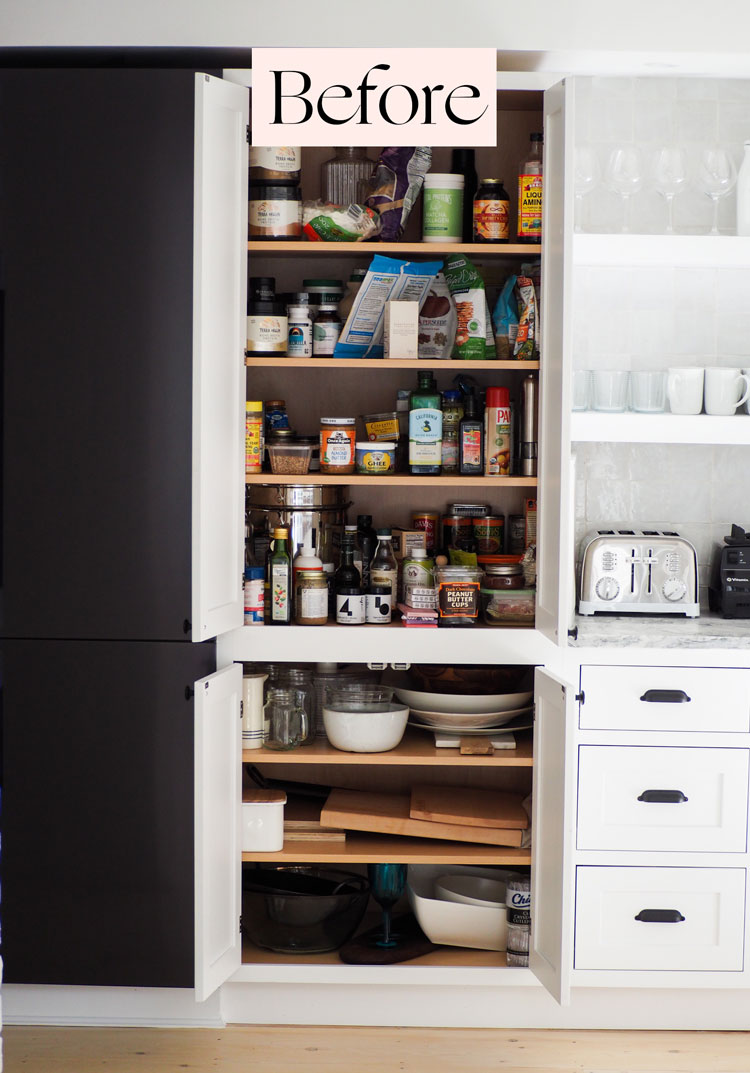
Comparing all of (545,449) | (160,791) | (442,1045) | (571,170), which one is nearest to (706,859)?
(442,1045)

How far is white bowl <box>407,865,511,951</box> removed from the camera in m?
2.57

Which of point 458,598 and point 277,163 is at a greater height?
A: point 277,163

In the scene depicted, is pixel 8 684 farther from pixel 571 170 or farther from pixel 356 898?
pixel 571 170

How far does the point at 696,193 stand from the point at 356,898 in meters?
2.06

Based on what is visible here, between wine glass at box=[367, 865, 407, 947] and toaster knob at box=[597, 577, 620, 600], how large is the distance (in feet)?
2.86

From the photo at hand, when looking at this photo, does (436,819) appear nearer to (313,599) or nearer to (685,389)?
(313,599)

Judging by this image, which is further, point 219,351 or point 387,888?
point 387,888

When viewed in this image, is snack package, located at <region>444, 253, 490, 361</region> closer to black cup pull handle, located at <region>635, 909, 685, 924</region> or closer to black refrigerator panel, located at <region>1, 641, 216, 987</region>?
black refrigerator panel, located at <region>1, 641, 216, 987</region>

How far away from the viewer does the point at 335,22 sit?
239 cm

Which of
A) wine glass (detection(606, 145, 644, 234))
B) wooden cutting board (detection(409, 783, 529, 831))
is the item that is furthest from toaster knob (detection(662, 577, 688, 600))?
wine glass (detection(606, 145, 644, 234))

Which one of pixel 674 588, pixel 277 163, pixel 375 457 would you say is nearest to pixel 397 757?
pixel 375 457

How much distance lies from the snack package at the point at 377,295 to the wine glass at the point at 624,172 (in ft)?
1.65

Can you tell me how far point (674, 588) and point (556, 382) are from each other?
72 centimetres

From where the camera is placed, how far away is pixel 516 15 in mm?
2395
